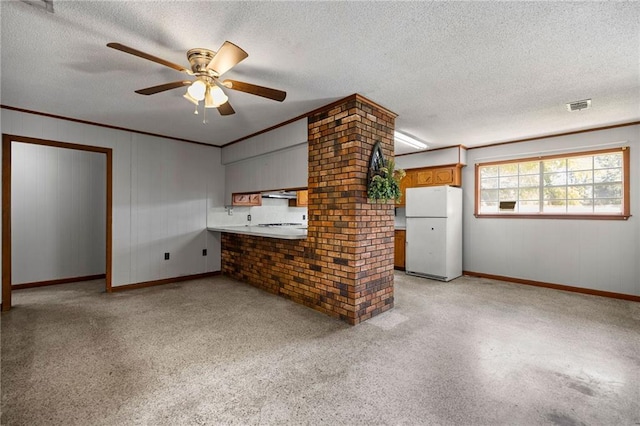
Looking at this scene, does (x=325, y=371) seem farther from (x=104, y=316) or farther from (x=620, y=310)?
(x=620, y=310)

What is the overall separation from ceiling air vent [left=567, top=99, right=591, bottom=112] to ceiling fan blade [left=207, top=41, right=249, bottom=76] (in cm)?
371

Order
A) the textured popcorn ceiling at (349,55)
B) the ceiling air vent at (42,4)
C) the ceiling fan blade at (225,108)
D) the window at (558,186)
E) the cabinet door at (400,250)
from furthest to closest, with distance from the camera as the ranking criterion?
the cabinet door at (400,250), the window at (558,186), the ceiling fan blade at (225,108), the textured popcorn ceiling at (349,55), the ceiling air vent at (42,4)

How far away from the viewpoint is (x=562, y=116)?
3.83 metres

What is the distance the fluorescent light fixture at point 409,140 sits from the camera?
4.80 metres

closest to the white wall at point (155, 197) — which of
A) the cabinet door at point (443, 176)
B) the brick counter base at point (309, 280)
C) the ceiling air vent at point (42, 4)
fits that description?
the brick counter base at point (309, 280)

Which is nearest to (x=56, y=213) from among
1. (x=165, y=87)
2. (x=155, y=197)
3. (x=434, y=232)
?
(x=155, y=197)

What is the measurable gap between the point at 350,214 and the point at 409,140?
2.54 meters

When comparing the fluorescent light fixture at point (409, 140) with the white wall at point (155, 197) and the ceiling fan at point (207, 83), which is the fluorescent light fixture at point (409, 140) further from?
the white wall at point (155, 197)

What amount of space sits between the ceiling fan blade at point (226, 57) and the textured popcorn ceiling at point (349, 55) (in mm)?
240

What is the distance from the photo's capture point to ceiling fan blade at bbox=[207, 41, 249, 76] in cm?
182

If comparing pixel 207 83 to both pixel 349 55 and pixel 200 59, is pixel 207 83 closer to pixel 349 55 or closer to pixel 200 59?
pixel 200 59

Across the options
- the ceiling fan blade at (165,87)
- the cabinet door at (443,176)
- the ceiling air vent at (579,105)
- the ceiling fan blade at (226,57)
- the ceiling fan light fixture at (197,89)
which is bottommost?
the cabinet door at (443,176)

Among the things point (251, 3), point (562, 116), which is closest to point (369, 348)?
point (251, 3)

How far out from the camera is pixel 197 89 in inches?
87.0
